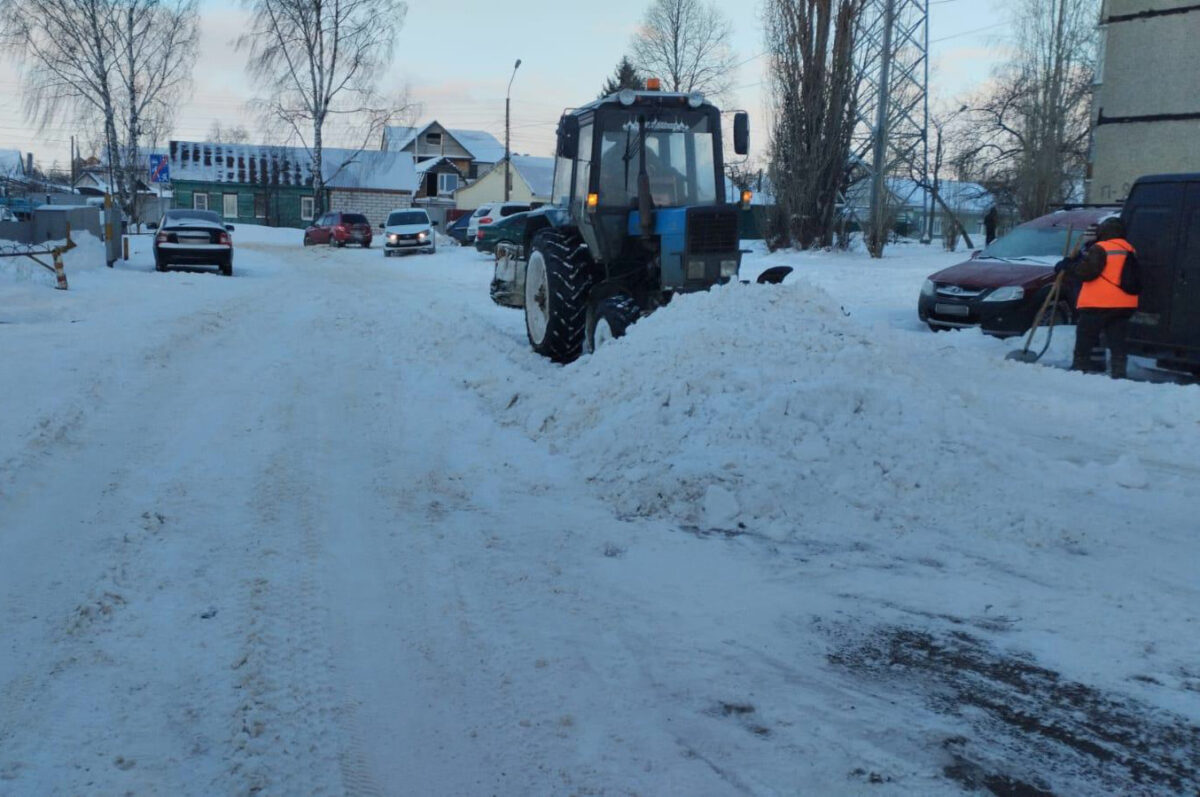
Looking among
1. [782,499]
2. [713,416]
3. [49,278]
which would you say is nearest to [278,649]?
[782,499]

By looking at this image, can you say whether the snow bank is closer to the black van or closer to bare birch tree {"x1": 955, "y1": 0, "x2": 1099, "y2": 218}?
the black van

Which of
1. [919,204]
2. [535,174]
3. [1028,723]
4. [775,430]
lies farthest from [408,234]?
[919,204]

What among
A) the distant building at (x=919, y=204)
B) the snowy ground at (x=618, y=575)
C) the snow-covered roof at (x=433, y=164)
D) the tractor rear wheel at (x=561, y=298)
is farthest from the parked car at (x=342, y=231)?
the snow-covered roof at (x=433, y=164)

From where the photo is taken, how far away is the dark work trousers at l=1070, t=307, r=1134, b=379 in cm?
996

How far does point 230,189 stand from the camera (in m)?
59.9

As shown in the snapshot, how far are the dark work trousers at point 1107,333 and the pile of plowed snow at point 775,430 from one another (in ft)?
10.7

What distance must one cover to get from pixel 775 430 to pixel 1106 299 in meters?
5.75

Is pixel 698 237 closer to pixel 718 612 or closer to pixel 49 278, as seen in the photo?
pixel 718 612

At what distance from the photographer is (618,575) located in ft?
15.1

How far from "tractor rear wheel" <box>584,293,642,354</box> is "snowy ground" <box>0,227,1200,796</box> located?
777mm

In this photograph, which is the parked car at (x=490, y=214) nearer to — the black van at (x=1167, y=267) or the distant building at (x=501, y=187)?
the black van at (x=1167, y=267)

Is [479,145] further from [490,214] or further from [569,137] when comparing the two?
[569,137]

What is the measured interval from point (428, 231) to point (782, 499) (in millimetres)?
29020

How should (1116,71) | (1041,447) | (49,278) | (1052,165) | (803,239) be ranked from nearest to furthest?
(1041,447)
(1116,71)
(49,278)
(803,239)
(1052,165)
